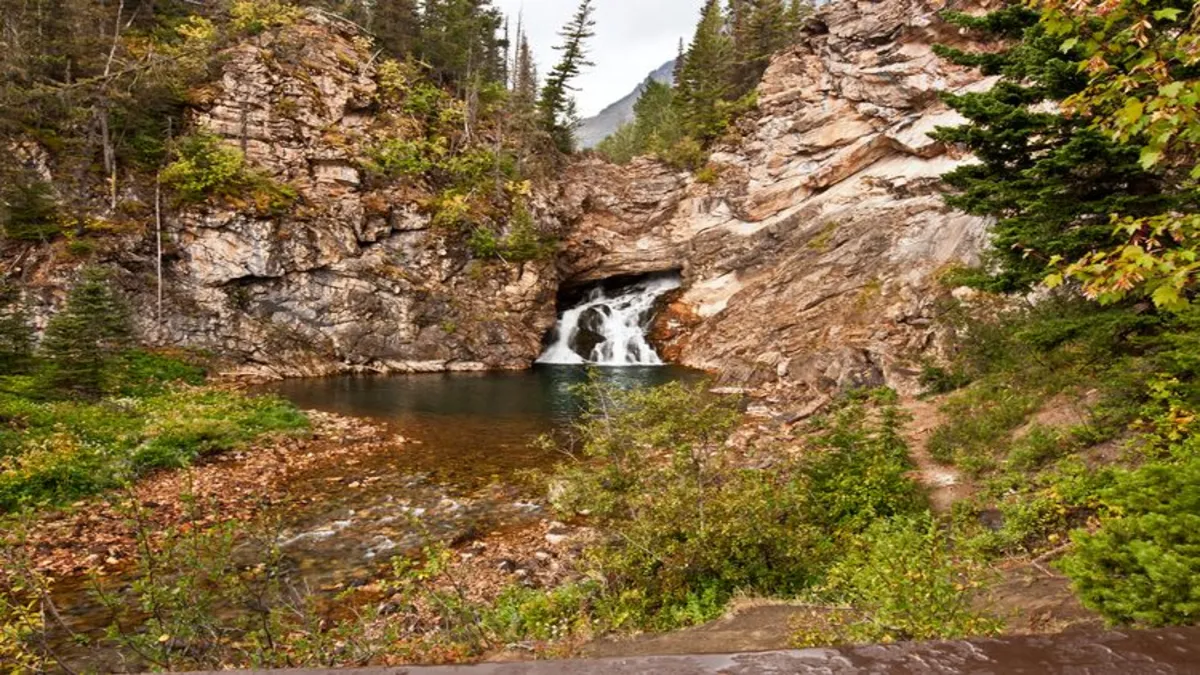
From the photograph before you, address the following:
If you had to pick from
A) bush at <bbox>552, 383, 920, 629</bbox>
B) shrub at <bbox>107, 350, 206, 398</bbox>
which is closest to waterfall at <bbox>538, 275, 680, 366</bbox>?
shrub at <bbox>107, 350, 206, 398</bbox>

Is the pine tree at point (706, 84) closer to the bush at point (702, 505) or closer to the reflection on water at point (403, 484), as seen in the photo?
the reflection on water at point (403, 484)

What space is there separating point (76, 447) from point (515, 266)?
24395 mm

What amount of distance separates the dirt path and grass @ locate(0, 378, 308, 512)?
1164 centimetres

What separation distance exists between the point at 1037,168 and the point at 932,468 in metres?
5.32

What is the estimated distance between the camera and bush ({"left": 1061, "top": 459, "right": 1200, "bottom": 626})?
2.74 meters

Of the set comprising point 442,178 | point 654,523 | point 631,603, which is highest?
point 442,178

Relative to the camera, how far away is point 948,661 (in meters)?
1.35

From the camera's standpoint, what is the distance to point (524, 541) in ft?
33.3

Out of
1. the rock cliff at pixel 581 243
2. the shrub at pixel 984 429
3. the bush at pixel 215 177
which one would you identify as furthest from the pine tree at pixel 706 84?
the shrub at pixel 984 429

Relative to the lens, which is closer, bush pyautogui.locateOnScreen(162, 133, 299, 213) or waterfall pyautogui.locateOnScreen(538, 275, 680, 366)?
bush pyautogui.locateOnScreen(162, 133, 299, 213)

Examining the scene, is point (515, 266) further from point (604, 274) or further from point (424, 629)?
point (424, 629)

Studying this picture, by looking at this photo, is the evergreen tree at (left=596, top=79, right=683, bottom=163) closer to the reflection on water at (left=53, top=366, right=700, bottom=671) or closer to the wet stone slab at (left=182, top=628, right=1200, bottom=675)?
the reflection on water at (left=53, top=366, right=700, bottom=671)

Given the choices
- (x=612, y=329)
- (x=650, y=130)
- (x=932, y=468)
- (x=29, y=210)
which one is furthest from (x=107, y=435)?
(x=650, y=130)

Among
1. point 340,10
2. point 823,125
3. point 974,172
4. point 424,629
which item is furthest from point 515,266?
point 424,629
